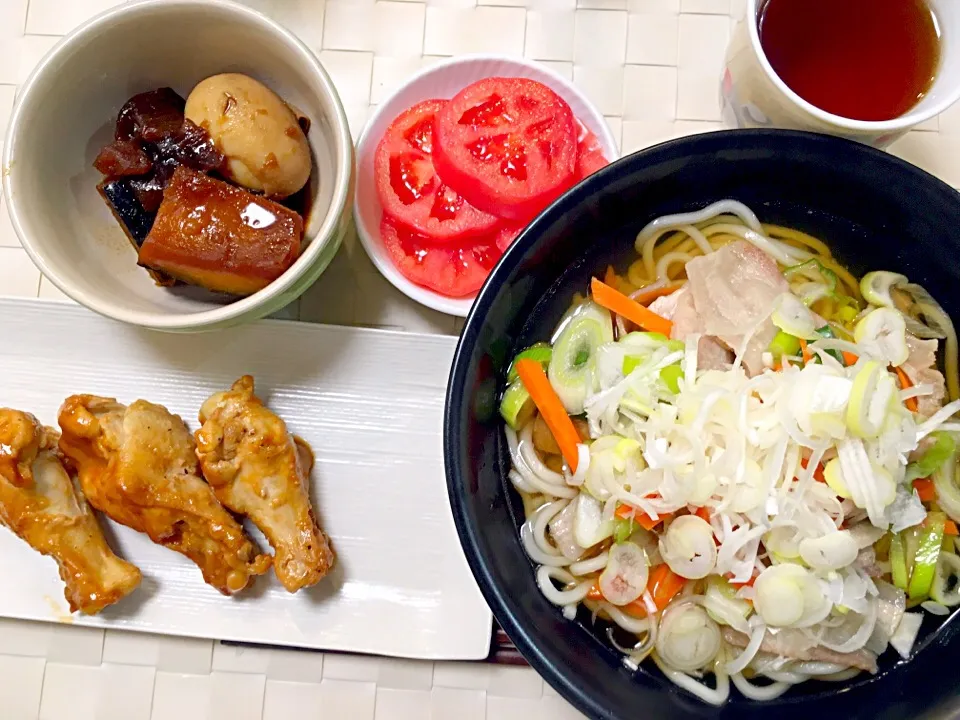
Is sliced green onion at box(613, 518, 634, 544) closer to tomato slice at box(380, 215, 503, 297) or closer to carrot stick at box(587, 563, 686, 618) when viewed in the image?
carrot stick at box(587, 563, 686, 618)

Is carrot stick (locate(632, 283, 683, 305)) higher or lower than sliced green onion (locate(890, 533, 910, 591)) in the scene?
higher

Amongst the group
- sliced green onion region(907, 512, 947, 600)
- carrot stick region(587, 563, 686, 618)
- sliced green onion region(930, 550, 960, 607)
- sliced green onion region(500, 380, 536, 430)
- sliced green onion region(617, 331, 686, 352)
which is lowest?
carrot stick region(587, 563, 686, 618)

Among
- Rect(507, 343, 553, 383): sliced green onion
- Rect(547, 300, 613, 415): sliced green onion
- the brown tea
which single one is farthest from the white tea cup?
Rect(507, 343, 553, 383): sliced green onion

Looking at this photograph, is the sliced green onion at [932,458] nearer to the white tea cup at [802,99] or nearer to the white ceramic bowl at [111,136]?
the white tea cup at [802,99]

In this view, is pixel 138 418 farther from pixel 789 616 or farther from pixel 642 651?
pixel 789 616

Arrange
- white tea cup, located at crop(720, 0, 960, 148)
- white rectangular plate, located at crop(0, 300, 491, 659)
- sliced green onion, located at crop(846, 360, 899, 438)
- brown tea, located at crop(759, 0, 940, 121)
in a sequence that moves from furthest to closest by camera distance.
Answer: white rectangular plate, located at crop(0, 300, 491, 659)
brown tea, located at crop(759, 0, 940, 121)
white tea cup, located at crop(720, 0, 960, 148)
sliced green onion, located at crop(846, 360, 899, 438)

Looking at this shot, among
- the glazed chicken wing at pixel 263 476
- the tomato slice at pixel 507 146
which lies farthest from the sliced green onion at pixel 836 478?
the glazed chicken wing at pixel 263 476
